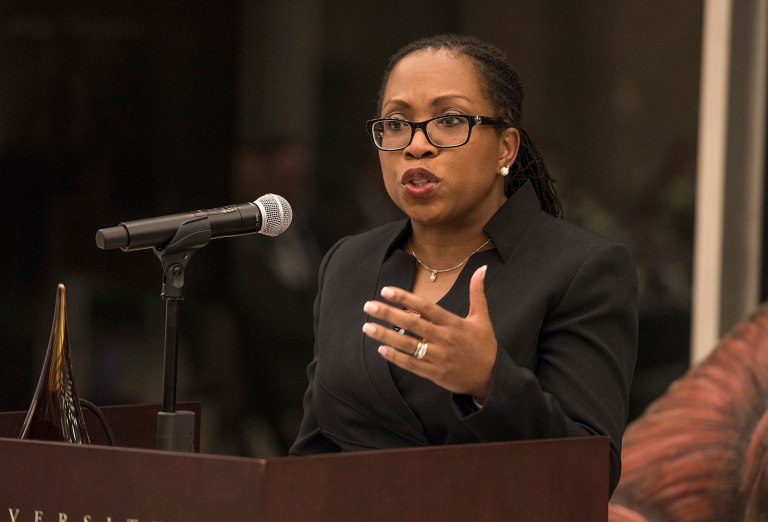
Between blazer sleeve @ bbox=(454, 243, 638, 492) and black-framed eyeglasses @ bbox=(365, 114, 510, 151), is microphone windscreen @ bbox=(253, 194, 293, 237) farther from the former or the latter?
blazer sleeve @ bbox=(454, 243, 638, 492)

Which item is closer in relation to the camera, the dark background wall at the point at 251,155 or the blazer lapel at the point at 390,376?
the blazer lapel at the point at 390,376

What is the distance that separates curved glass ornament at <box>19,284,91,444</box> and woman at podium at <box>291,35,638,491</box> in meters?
0.48

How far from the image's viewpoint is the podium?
A: 1459 millimetres

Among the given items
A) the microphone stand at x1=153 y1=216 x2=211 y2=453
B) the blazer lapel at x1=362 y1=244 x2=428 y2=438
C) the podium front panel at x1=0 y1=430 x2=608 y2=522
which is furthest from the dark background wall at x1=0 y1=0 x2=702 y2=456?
the podium front panel at x1=0 y1=430 x2=608 y2=522

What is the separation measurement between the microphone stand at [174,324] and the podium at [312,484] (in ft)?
0.90

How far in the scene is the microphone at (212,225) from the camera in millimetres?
1819

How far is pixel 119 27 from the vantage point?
488 cm

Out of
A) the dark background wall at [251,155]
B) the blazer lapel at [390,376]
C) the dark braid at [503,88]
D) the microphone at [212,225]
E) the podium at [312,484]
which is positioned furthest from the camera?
the dark background wall at [251,155]

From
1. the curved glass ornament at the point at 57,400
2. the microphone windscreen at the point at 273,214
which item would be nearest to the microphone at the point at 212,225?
the microphone windscreen at the point at 273,214

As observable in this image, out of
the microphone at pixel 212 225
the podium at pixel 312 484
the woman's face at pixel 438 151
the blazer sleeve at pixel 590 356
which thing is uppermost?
the woman's face at pixel 438 151

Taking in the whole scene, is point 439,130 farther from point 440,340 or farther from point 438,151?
point 440,340

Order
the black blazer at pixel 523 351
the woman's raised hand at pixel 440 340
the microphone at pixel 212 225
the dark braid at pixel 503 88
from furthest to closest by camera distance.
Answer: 1. the dark braid at pixel 503 88
2. the black blazer at pixel 523 351
3. the microphone at pixel 212 225
4. the woman's raised hand at pixel 440 340

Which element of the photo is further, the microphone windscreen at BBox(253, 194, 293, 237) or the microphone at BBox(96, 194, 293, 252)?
the microphone windscreen at BBox(253, 194, 293, 237)

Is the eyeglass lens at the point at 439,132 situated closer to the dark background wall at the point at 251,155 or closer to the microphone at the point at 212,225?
the microphone at the point at 212,225
